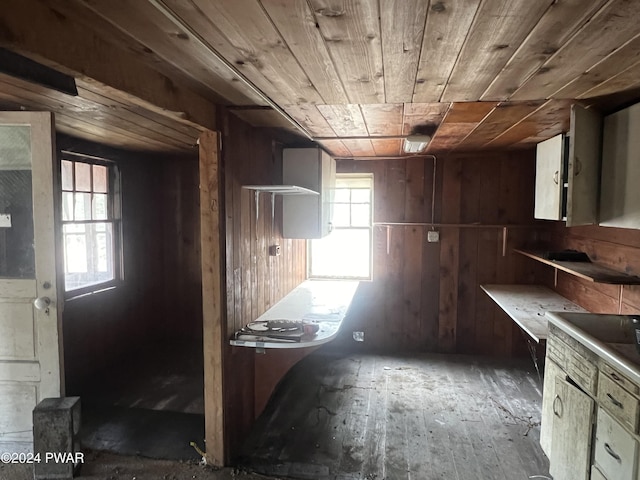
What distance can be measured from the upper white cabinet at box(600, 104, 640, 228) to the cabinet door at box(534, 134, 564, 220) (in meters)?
0.28

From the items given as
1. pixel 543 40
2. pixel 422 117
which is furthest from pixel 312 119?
pixel 543 40

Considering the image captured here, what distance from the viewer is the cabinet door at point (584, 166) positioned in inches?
80.6

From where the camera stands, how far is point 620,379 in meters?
1.63

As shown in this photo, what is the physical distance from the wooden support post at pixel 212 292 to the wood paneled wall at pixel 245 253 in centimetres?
6

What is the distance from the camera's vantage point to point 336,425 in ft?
9.48

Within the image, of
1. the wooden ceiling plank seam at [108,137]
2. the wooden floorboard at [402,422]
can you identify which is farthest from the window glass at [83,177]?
the wooden floorboard at [402,422]

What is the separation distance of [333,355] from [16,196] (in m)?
3.05

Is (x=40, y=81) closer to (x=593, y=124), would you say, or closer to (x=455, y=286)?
(x=593, y=124)

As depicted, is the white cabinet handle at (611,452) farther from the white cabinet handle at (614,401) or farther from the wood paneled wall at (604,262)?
the wood paneled wall at (604,262)

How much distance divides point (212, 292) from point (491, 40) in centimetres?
181

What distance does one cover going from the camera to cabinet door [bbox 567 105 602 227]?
2.05 meters

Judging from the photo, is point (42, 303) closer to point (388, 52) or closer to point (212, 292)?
point (212, 292)

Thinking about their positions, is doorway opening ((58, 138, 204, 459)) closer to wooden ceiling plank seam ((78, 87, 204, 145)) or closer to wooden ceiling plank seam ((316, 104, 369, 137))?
wooden ceiling plank seam ((78, 87, 204, 145))

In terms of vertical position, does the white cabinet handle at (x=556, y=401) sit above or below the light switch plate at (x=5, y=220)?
below
